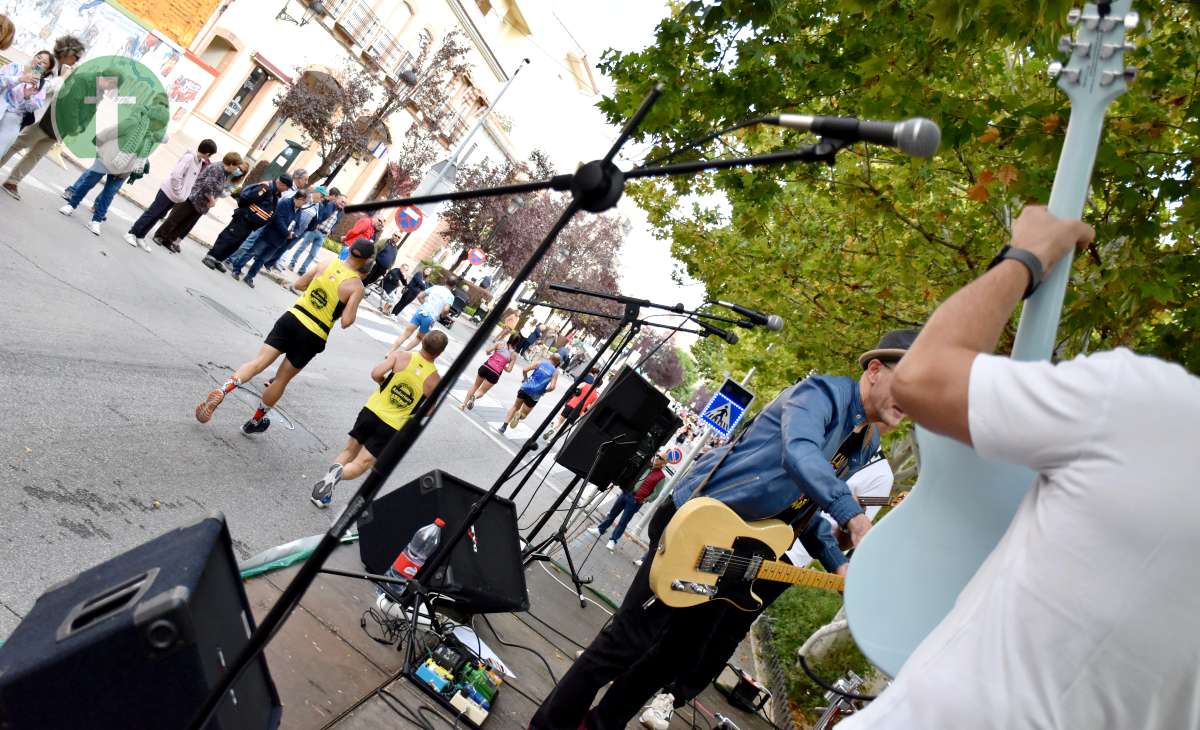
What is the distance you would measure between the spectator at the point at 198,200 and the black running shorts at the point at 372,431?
23.7 ft

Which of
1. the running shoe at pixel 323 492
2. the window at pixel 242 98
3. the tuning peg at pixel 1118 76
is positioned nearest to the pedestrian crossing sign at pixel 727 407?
the running shoe at pixel 323 492

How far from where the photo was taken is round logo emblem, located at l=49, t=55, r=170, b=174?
26.6 feet

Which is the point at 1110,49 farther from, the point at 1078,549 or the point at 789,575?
the point at 789,575

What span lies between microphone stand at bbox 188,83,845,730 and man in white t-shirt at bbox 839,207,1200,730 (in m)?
0.55

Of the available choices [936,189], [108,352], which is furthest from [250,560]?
[936,189]

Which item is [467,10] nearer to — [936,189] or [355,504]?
[936,189]

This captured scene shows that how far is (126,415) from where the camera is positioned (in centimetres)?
589

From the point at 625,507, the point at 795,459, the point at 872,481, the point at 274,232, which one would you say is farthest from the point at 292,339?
the point at 274,232

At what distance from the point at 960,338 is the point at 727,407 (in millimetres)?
10818

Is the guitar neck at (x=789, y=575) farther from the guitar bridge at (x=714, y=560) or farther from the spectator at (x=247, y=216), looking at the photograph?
the spectator at (x=247, y=216)

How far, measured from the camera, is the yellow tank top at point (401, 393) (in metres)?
6.91

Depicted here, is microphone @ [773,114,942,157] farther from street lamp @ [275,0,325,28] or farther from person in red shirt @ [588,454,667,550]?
street lamp @ [275,0,325,28]

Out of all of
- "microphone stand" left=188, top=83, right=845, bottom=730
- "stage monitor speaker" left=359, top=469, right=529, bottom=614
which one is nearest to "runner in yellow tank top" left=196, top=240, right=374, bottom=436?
"stage monitor speaker" left=359, top=469, right=529, bottom=614

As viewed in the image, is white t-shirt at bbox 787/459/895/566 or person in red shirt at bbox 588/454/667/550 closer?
white t-shirt at bbox 787/459/895/566
